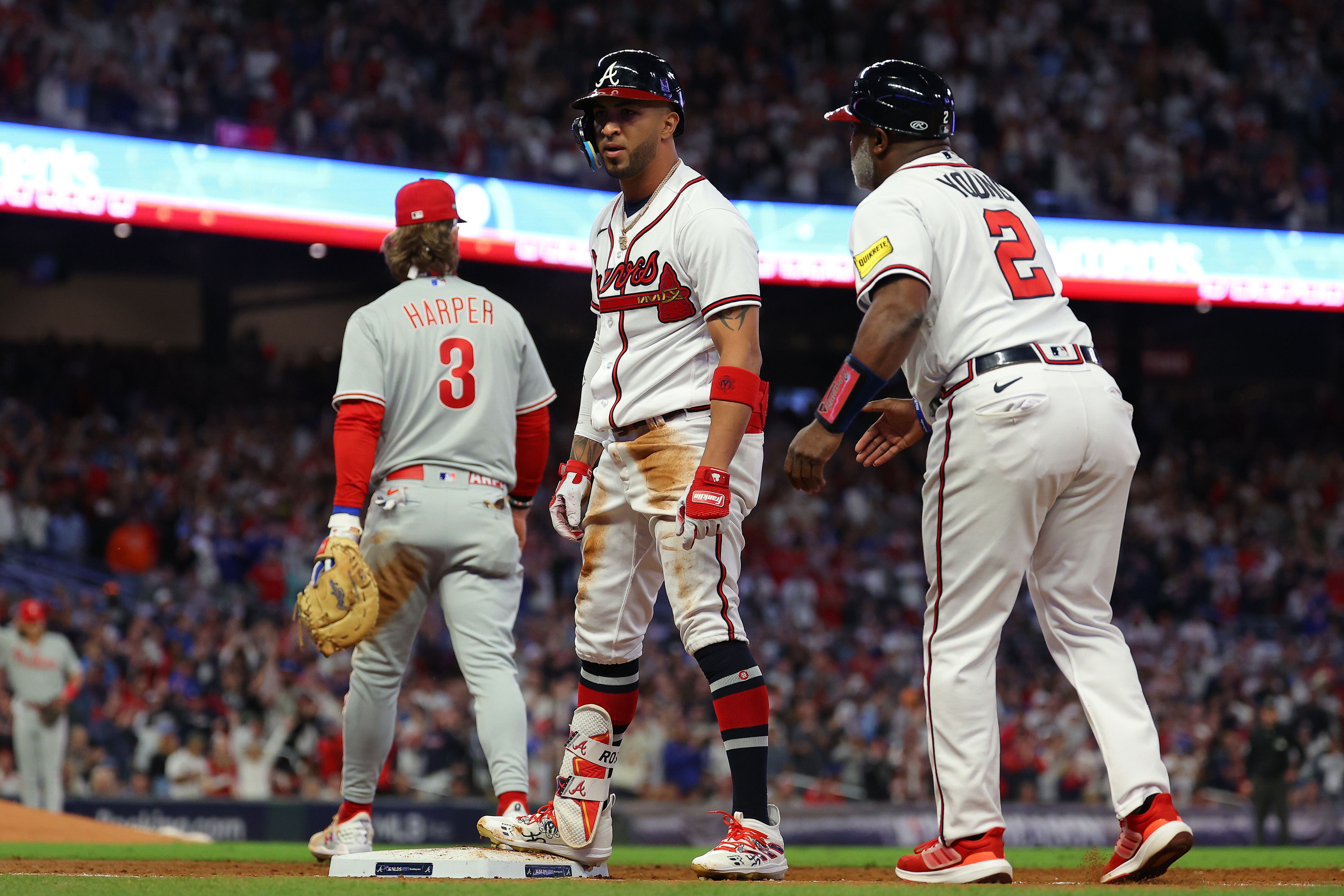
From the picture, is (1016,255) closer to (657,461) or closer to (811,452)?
(811,452)

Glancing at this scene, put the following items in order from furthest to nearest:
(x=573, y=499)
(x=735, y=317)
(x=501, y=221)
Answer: (x=501, y=221), (x=573, y=499), (x=735, y=317)

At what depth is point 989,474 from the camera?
10.9 feet

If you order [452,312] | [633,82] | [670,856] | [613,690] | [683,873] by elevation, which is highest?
[633,82]

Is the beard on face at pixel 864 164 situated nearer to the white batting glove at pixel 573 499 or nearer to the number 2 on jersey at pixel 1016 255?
the number 2 on jersey at pixel 1016 255

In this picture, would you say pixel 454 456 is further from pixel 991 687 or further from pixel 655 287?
pixel 991 687

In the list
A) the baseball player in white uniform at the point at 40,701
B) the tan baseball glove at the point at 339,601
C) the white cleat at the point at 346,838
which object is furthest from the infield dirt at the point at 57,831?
the baseball player in white uniform at the point at 40,701

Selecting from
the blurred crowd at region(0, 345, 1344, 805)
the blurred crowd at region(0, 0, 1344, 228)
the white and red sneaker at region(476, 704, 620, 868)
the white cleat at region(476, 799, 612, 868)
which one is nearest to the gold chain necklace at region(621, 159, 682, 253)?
the white and red sneaker at region(476, 704, 620, 868)

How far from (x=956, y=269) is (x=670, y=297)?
0.78 meters

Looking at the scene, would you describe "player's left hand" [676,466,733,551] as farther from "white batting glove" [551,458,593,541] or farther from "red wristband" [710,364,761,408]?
"white batting glove" [551,458,593,541]

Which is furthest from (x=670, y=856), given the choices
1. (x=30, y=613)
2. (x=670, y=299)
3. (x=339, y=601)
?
(x=30, y=613)

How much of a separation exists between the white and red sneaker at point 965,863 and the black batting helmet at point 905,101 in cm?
181

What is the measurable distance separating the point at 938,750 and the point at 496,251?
37.5 ft

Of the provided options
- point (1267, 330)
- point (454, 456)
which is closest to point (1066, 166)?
point (1267, 330)

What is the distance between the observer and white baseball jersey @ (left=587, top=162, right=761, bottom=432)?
3.66m
